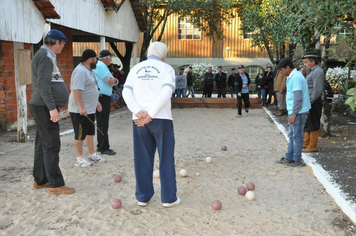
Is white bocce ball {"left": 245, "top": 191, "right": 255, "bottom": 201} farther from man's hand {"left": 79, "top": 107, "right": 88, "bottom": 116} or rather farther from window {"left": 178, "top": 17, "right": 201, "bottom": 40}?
window {"left": 178, "top": 17, "right": 201, "bottom": 40}

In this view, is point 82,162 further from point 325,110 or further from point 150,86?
point 325,110

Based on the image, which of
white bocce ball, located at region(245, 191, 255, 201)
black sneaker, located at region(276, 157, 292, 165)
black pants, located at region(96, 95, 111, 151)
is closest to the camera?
white bocce ball, located at region(245, 191, 255, 201)

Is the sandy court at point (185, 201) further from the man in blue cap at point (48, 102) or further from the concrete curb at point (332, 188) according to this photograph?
the man in blue cap at point (48, 102)

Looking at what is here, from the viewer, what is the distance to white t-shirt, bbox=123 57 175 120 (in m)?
4.38

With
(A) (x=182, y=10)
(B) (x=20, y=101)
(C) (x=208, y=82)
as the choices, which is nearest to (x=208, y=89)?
(C) (x=208, y=82)

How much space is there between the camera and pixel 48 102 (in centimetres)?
470

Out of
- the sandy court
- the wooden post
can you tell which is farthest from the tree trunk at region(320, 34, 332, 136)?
the wooden post

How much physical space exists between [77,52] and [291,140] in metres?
26.4

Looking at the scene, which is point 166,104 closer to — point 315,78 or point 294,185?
point 294,185

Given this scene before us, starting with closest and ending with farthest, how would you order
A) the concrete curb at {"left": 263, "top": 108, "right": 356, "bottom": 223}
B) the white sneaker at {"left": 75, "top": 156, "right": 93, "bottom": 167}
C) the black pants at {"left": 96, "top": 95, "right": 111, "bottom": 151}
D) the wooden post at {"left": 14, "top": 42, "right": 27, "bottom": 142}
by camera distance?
the concrete curb at {"left": 263, "top": 108, "right": 356, "bottom": 223}
the white sneaker at {"left": 75, "top": 156, "right": 93, "bottom": 167}
the black pants at {"left": 96, "top": 95, "right": 111, "bottom": 151}
the wooden post at {"left": 14, "top": 42, "right": 27, "bottom": 142}

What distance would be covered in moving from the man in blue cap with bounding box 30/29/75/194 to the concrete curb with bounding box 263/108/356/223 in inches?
139

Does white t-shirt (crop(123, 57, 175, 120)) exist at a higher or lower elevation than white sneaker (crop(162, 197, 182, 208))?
higher

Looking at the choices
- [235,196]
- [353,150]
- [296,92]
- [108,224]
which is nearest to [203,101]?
[353,150]

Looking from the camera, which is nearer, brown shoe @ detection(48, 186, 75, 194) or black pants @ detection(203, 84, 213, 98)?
brown shoe @ detection(48, 186, 75, 194)
